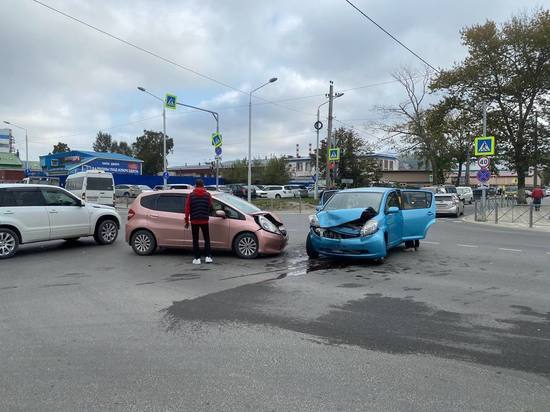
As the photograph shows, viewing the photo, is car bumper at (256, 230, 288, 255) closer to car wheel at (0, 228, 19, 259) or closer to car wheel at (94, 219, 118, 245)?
car wheel at (94, 219, 118, 245)

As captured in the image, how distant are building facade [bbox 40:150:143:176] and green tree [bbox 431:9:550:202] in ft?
135

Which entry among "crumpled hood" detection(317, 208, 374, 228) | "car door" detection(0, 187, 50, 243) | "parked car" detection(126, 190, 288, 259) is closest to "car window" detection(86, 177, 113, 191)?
"car door" detection(0, 187, 50, 243)

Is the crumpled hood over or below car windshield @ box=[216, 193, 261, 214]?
below

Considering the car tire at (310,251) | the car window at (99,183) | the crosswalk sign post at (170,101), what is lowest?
the car tire at (310,251)

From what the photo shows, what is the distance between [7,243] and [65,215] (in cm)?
158

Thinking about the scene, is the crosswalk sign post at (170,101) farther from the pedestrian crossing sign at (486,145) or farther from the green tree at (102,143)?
the green tree at (102,143)

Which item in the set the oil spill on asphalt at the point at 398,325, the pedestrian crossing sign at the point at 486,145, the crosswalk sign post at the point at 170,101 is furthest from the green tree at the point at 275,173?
the oil spill on asphalt at the point at 398,325

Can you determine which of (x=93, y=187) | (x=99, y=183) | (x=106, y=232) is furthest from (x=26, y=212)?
(x=99, y=183)

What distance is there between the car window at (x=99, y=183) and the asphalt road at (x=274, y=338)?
54.3 ft

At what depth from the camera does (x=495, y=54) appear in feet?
112

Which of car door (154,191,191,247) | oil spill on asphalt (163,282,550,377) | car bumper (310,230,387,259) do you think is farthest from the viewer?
car door (154,191,191,247)

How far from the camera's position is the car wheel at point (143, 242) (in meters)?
10.7

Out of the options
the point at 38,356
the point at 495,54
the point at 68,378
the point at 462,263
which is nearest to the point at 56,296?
the point at 38,356

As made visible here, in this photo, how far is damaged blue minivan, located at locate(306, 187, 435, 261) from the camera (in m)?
9.18
